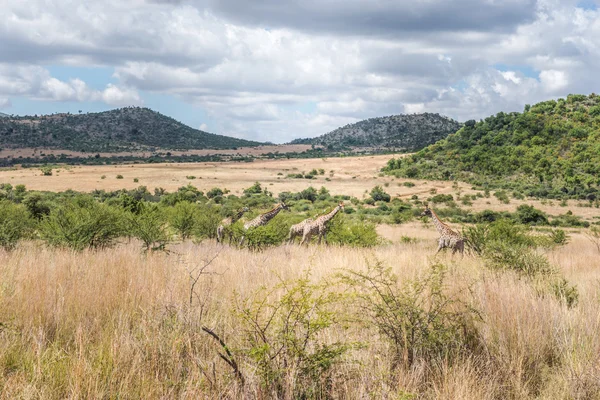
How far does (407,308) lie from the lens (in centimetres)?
532

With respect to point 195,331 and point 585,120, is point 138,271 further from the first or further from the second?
point 585,120

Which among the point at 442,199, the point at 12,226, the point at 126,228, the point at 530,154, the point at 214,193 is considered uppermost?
the point at 530,154

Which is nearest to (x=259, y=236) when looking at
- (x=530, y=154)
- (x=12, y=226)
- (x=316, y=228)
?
(x=316, y=228)

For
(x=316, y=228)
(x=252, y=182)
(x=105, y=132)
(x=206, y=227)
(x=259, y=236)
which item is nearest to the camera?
(x=316, y=228)

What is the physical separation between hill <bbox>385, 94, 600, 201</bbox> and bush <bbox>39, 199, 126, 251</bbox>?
190ft

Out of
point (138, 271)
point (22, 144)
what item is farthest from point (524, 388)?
point (22, 144)

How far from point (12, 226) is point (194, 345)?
462 inches

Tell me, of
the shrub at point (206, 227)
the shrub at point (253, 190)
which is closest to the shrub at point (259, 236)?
the shrub at point (206, 227)

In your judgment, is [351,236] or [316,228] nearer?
[316,228]

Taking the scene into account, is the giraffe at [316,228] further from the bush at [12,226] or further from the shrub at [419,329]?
the shrub at [419,329]

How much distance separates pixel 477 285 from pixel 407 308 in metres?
2.13

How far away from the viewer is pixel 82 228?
504 inches

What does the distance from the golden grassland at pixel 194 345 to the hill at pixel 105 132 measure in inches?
5228

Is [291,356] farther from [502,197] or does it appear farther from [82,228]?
[502,197]
